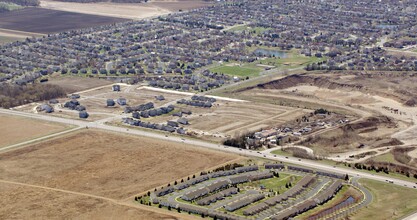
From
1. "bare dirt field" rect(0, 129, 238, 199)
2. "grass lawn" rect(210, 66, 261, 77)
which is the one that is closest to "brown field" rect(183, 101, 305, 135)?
"bare dirt field" rect(0, 129, 238, 199)

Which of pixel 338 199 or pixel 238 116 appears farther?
pixel 238 116

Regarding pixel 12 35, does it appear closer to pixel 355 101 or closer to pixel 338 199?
pixel 355 101

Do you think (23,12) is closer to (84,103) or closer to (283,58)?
(283,58)

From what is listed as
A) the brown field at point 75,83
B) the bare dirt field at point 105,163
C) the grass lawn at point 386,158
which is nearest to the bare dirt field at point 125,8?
the brown field at point 75,83

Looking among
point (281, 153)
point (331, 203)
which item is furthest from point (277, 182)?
point (281, 153)

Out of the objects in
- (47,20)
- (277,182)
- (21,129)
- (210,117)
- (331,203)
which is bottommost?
(21,129)

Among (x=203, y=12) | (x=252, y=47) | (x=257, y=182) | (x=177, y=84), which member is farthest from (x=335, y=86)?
(x=203, y=12)
